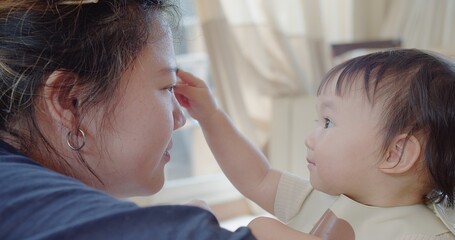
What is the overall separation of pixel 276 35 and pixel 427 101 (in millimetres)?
1489

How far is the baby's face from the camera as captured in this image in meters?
1.03

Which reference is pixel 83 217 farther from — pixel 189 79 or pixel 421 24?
pixel 421 24

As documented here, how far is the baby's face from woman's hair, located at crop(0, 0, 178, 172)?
1.23ft

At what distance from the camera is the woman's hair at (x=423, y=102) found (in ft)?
3.23

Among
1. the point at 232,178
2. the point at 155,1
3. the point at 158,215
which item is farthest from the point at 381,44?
the point at 158,215

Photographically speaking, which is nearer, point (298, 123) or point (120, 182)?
point (120, 182)

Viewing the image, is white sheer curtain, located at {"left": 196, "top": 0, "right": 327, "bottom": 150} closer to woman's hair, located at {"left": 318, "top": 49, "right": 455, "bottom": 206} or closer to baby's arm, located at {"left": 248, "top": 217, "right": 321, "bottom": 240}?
woman's hair, located at {"left": 318, "top": 49, "right": 455, "bottom": 206}

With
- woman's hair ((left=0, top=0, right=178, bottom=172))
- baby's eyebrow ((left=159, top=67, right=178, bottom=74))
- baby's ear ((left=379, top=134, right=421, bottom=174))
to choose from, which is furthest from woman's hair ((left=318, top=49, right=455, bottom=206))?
woman's hair ((left=0, top=0, right=178, bottom=172))

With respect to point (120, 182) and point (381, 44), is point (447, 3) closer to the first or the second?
point (381, 44)

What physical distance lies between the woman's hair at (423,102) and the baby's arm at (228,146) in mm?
311

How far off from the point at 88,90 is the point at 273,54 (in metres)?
1.57

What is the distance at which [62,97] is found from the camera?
952mm

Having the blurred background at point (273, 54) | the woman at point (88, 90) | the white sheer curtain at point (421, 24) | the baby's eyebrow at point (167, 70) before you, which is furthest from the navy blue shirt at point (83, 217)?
the white sheer curtain at point (421, 24)

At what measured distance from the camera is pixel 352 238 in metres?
1.02
